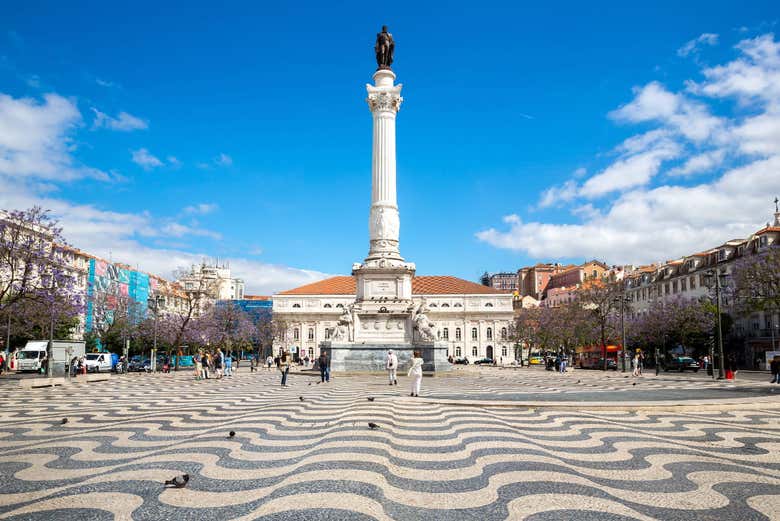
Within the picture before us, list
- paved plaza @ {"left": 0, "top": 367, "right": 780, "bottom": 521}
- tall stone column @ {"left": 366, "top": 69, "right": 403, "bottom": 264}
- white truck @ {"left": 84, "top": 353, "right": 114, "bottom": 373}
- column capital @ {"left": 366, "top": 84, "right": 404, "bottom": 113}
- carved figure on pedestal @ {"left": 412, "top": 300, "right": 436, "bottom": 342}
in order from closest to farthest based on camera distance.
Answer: paved plaza @ {"left": 0, "top": 367, "right": 780, "bottom": 521} → carved figure on pedestal @ {"left": 412, "top": 300, "right": 436, "bottom": 342} → tall stone column @ {"left": 366, "top": 69, "right": 403, "bottom": 264} → column capital @ {"left": 366, "top": 84, "right": 404, "bottom": 113} → white truck @ {"left": 84, "top": 353, "right": 114, "bottom": 373}

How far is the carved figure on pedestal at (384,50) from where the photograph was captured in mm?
36528

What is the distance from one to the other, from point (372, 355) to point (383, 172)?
1128 centimetres

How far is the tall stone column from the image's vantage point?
1324 inches

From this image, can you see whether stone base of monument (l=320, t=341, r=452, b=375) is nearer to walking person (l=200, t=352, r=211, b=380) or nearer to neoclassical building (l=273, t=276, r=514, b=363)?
walking person (l=200, t=352, r=211, b=380)

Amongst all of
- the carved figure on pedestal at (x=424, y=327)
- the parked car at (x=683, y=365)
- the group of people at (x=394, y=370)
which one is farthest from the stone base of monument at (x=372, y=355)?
the parked car at (x=683, y=365)

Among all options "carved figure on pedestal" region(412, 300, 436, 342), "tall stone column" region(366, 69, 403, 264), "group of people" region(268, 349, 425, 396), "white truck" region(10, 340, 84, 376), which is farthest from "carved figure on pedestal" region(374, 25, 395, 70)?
"white truck" region(10, 340, 84, 376)

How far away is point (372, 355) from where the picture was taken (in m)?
29.9

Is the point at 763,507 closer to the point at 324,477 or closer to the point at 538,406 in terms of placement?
the point at 324,477

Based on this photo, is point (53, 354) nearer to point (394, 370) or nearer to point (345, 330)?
point (345, 330)

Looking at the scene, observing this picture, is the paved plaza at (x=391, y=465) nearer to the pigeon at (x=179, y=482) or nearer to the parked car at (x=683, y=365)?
the pigeon at (x=179, y=482)

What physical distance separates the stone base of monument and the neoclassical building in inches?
2613

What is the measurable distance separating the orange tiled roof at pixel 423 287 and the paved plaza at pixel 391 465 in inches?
3390

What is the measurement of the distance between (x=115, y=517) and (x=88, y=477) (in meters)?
1.78

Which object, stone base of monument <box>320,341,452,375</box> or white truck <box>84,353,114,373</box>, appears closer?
stone base of monument <box>320,341,452,375</box>
